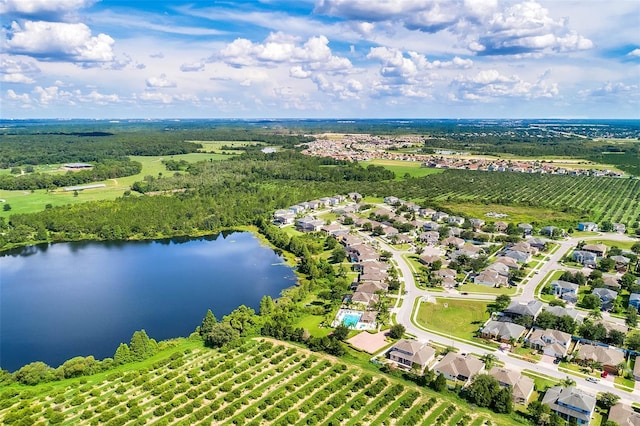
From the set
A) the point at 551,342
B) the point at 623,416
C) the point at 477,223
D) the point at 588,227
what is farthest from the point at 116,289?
the point at 588,227

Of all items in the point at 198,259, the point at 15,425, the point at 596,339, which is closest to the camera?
the point at 15,425

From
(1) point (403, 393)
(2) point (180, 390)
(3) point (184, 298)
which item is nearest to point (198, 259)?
(3) point (184, 298)

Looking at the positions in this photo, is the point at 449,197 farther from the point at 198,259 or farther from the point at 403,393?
the point at 403,393

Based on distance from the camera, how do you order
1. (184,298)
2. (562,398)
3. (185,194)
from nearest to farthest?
(562,398)
(184,298)
(185,194)

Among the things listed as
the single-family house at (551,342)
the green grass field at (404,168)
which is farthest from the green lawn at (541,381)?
the green grass field at (404,168)

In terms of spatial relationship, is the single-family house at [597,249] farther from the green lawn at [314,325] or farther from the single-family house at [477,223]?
the green lawn at [314,325]

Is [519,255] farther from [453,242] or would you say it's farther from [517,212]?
[517,212]
